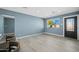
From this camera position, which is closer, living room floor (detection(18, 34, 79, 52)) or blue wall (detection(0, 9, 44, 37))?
living room floor (detection(18, 34, 79, 52))

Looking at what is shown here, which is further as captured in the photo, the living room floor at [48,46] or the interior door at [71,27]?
the interior door at [71,27]

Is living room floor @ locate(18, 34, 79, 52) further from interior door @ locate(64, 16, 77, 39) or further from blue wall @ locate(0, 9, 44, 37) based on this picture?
interior door @ locate(64, 16, 77, 39)

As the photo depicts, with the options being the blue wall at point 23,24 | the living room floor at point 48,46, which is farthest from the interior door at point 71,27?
the blue wall at point 23,24

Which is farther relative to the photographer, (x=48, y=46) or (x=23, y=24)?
(x=23, y=24)

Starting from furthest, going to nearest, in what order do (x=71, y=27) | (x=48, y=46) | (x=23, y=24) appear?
1. (x=71, y=27)
2. (x=23, y=24)
3. (x=48, y=46)

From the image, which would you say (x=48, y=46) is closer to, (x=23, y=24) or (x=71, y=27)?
(x=23, y=24)

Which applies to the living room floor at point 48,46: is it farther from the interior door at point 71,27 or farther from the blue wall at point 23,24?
the interior door at point 71,27

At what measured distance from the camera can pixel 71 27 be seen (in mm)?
3740

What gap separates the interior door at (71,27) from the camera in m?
3.52

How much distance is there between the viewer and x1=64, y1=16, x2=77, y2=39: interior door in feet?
11.5

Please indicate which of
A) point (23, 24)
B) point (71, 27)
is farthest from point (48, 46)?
point (71, 27)

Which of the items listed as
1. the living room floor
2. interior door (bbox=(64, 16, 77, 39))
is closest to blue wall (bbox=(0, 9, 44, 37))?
the living room floor

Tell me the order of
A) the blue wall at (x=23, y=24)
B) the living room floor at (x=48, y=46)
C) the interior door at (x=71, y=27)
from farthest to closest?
the interior door at (x=71, y=27)
the blue wall at (x=23, y=24)
the living room floor at (x=48, y=46)
